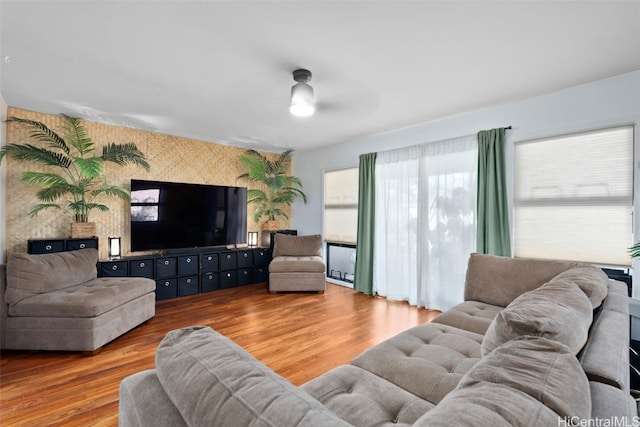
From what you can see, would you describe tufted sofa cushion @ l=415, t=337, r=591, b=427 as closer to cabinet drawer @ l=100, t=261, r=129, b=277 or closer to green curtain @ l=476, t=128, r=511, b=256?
green curtain @ l=476, t=128, r=511, b=256

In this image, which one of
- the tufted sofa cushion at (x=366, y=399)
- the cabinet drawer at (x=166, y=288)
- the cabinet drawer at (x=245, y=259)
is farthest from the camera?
the cabinet drawer at (x=245, y=259)

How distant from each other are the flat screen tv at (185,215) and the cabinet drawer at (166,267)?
0.72ft

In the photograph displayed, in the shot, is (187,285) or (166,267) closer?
(166,267)

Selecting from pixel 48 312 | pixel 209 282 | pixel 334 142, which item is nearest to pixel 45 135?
pixel 48 312

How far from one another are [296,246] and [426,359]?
11.8 feet

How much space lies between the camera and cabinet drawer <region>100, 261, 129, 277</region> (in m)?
3.65

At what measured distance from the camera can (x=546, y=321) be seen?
3.07ft

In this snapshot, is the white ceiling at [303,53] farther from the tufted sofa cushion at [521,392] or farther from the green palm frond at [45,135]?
the tufted sofa cushion at [521,392]

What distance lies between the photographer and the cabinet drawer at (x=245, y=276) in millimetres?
4859

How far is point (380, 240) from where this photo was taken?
4.40 meters

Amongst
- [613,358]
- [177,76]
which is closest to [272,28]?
[177,76]

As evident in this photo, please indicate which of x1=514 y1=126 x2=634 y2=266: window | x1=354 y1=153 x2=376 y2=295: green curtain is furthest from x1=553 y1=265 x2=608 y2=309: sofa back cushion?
x1=354 y1=153 x2=376 y2=295: green curtain

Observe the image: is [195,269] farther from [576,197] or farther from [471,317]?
[576,197]

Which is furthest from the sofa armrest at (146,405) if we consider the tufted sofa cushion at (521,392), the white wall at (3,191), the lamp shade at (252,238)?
the lamp shade at (252,238)
